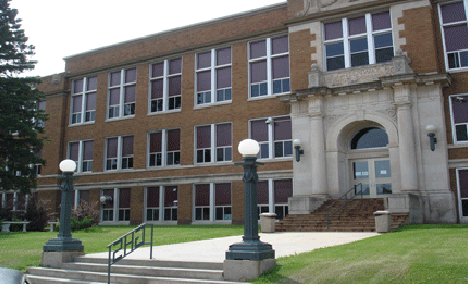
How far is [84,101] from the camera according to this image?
32031mm

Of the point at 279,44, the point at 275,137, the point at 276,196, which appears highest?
the point at 279,44

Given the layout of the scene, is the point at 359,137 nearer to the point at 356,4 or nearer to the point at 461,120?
the point at 461,120

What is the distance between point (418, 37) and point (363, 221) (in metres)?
9.12

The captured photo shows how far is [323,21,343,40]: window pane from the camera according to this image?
75.8ft

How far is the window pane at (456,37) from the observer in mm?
20844

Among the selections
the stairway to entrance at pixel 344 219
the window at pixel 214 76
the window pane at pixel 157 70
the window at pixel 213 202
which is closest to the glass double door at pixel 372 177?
the stairway to entrance at pixel 344 219

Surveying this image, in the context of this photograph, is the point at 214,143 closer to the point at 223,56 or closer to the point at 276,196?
the point at 276,196

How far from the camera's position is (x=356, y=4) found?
22.5 metres

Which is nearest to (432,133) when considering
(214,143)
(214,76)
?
(214,143)

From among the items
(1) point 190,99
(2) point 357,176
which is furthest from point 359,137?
(1) point 190,99

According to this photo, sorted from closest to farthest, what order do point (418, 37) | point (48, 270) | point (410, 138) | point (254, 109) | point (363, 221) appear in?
point (48, 270)
point (363, 221)
point (410, 138)
point (418, 37)
point (254, 109)

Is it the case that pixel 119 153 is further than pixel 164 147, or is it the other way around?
pixel 119 153

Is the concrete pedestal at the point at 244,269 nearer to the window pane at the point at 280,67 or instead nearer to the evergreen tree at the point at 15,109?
the window pane at the point at 280,67

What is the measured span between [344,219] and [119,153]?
16.4 meters
